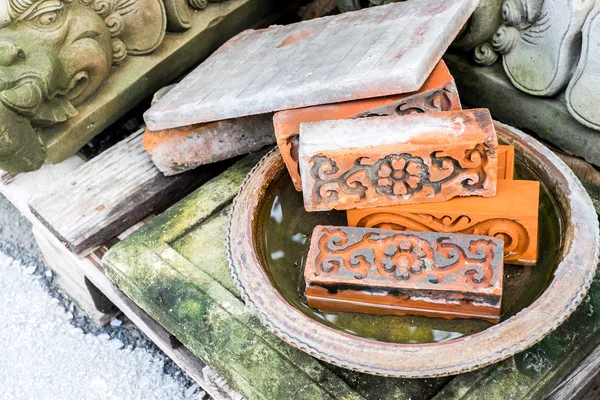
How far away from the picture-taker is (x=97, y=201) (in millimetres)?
2170

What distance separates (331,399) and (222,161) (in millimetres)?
1067

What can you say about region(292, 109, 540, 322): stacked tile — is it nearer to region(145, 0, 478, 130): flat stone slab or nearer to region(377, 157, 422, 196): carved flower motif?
region(377, 157, 422, 196): carved flower motif

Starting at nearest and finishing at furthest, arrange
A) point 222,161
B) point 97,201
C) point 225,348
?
point 225,348, point 97,201, point 222,161

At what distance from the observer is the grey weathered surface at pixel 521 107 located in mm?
2135

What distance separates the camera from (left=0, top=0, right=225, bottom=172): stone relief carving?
198 cm

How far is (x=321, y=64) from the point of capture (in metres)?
1.87

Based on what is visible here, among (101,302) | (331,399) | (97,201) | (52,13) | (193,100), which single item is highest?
(52,13)

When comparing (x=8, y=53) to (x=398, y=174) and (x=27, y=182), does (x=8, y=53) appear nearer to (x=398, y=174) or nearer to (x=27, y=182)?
(x=27, y=182)

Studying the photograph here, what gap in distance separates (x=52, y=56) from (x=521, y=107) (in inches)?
59.8

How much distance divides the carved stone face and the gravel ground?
0.75m

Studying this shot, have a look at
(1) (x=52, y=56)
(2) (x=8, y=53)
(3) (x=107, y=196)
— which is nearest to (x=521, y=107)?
(3) (x=107, y=196)

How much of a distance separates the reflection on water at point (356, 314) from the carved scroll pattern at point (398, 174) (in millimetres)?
178

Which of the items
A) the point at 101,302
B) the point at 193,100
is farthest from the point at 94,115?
the point at 101,302

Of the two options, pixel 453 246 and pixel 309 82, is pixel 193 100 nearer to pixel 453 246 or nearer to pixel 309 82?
pixel 309 82
